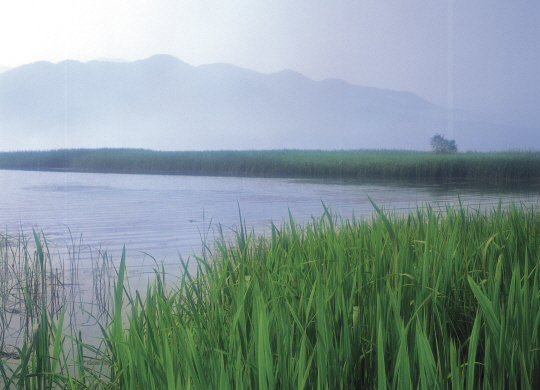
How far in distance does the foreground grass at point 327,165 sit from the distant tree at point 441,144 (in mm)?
3960

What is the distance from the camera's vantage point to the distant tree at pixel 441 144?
2229 centimetres

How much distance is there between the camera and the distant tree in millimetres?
22288

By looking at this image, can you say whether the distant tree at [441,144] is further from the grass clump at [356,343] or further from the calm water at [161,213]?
the grass clump at [356,343]

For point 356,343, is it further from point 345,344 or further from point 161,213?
point 161,213

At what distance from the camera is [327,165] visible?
17375mm

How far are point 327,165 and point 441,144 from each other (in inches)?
377

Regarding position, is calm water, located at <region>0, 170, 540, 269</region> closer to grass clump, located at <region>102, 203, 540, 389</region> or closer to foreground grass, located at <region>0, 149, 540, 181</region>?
grass clump, located at <region>102, 203, 540, 389</region>

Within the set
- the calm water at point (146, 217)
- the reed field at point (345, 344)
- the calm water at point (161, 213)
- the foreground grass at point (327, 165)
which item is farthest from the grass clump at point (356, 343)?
the foreground grass at point (327, 165)

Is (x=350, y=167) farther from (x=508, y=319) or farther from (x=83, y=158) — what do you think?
(x=83, y=158)

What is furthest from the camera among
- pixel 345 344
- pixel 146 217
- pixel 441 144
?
pixel 441 144

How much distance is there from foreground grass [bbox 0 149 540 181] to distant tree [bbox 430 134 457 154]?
3.96 m

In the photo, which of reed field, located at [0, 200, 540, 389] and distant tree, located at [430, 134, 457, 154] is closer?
reed field, located at [0, 200, 540, 389]

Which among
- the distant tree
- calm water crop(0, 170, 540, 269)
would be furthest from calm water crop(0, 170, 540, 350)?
the distant tree

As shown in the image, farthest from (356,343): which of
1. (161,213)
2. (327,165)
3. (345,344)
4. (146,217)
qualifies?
→ (327,165)
